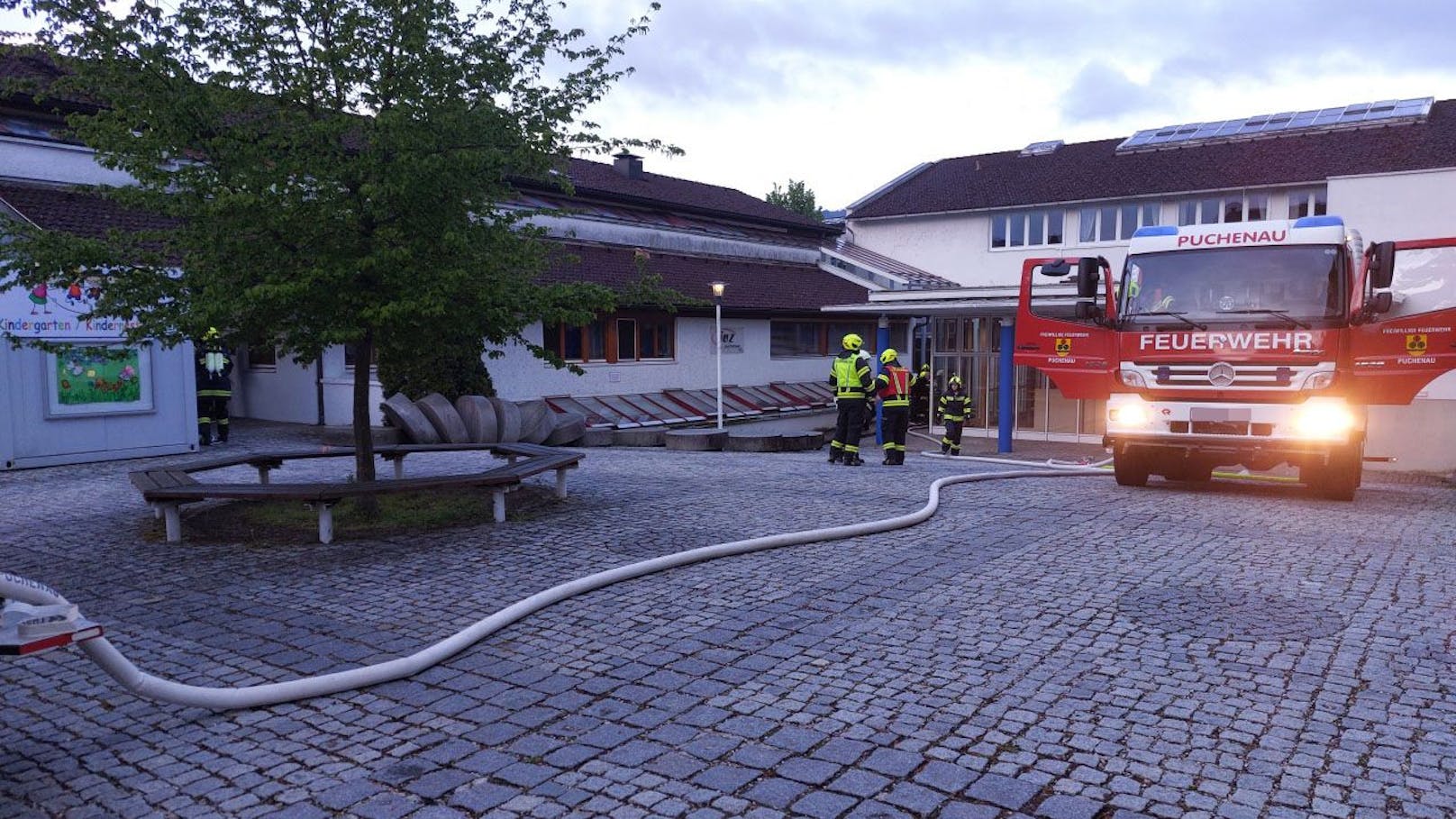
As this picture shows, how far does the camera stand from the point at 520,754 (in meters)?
4.14

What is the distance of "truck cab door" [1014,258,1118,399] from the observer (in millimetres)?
11297

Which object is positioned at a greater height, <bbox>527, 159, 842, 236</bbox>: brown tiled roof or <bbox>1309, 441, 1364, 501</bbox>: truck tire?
<bbox>527, 159, 842, 236</bbox>: brown tiled roof

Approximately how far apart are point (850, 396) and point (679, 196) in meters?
19.9

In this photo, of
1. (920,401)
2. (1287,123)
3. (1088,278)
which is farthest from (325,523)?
(1287,123)

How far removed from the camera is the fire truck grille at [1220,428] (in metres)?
10.4

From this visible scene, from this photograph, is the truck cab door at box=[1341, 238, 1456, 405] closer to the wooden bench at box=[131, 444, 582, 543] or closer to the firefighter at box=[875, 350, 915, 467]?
the firefighter at box=[875, 350, 915, 467]

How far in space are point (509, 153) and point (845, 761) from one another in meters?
6.40

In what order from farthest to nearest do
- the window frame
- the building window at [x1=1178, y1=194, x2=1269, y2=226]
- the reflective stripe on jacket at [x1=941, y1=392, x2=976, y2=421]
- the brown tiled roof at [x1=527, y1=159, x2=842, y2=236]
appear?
1. the window frame
2. the building window at [x1=1178, y1=194, x2=1269, y2=226]
3. the brown tiled roof at [x1=527, y1=159, x2=842, y2=236]
4. the reflective stripe on jacket at [x1=941, y1=392, x2=976, y2=421]

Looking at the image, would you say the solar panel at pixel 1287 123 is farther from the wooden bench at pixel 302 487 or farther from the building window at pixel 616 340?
the wooden bench at pixel 302 487

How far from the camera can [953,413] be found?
699 inches

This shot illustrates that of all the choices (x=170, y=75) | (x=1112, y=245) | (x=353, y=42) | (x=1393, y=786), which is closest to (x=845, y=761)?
(x=1393, y=786)

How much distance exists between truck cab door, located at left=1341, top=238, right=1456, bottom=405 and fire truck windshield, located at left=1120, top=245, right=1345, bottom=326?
343mm

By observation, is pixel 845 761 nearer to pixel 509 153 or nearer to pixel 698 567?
pixel 698 567

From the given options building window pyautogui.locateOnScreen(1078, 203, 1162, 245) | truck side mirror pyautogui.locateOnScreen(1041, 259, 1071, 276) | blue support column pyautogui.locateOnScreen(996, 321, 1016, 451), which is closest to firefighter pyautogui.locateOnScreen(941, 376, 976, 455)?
blue support column pyautogui.locateOnScreen(996, 321, 1016, 451)
